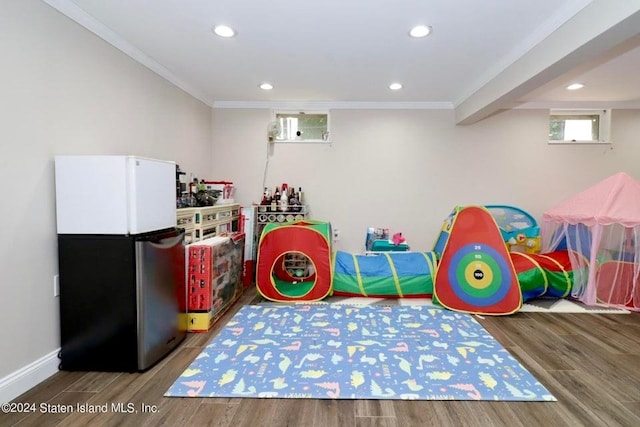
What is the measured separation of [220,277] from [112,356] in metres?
1.12

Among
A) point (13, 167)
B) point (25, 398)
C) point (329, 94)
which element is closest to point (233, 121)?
point (329, 94)

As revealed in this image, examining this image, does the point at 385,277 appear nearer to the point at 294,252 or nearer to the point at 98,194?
the point at 294,252

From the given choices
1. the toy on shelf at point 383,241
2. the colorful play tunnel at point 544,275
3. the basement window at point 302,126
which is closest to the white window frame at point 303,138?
the basement window at point 302,126

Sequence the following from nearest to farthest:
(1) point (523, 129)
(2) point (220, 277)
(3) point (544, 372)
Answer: (3) point (544, 372) → (2) point (220, 277) → (1) point (523, 129)

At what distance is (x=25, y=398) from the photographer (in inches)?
74.4

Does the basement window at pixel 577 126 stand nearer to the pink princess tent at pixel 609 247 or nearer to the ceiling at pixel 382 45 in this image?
the ceiling at pixel 382 45

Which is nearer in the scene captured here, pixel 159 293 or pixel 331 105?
pixel 159 293

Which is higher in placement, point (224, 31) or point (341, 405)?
point (224, 31)

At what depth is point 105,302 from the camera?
214 cm

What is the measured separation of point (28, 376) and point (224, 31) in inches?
107

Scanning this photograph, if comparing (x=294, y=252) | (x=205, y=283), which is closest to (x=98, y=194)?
(x=205, y=283)

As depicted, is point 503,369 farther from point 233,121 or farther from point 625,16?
point 233,121

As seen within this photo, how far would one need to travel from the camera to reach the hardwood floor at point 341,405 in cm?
171

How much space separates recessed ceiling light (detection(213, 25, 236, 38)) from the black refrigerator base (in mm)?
1683
